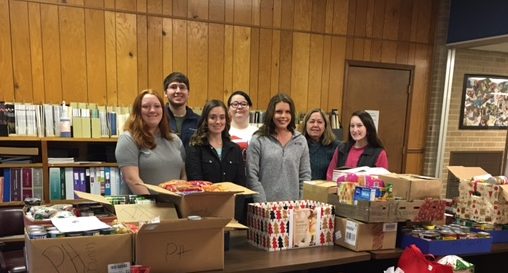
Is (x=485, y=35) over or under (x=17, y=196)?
over

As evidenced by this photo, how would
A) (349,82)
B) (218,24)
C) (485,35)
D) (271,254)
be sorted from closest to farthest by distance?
(271,254) → (218,24) → (485,35) → (349,82)

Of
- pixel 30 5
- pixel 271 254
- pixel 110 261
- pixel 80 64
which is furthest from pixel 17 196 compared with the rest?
pixel 271 254

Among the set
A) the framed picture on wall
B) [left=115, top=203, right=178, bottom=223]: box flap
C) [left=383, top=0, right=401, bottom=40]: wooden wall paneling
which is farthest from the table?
the framed picture on wall

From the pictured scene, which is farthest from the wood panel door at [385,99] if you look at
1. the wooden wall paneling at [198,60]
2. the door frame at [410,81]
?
the wooden wall paneling at [198,60]

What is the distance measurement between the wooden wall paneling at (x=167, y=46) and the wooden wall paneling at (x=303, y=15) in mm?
1385

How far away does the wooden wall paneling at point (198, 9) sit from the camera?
383 centimetres

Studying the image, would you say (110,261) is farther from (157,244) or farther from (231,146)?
(231,146)

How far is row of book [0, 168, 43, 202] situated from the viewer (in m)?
3.04

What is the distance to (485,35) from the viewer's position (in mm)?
4328

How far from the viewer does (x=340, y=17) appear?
448 cm

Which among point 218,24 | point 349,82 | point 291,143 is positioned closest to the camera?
point 291,143

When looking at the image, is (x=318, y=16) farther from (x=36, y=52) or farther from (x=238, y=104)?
(x=36, y=52)

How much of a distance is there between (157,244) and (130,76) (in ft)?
8.44

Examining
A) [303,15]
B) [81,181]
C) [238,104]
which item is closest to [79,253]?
[238,104]
